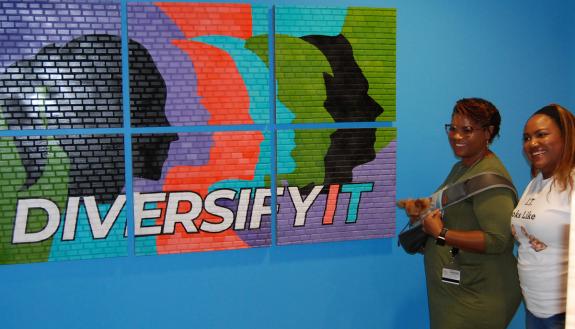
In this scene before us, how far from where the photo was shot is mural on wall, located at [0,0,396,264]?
216cm

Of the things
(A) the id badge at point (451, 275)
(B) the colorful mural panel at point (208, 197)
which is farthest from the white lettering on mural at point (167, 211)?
(A) the id badge at point (451, 275)

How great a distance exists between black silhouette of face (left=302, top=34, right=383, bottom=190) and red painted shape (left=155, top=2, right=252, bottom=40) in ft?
1.22

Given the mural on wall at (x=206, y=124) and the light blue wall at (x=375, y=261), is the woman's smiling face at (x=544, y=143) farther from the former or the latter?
the mural on wall at (x=206, y=124)

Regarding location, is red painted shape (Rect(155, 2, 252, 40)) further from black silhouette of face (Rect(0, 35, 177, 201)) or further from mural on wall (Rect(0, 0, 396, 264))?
black silhouette of face (Rect(0, 35, 177, 201))

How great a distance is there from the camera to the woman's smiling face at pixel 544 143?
1798 mm

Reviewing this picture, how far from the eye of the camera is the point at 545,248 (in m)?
1.76

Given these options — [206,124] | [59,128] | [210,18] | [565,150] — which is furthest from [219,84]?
[565,150]

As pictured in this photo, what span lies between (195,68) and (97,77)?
1.38 feet

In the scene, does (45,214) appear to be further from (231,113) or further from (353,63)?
(353,63)

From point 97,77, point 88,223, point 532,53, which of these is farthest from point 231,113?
point 532,53

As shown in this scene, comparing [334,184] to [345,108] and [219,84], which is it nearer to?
[345,108]

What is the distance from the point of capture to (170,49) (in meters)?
2.28

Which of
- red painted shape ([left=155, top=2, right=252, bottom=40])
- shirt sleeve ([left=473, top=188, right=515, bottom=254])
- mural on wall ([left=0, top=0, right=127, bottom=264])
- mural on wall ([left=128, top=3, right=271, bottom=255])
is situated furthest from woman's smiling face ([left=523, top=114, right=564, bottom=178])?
Answer: mural on wall ([left=0, top=0, right=127, bottom=264])

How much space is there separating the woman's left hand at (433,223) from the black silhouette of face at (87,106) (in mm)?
1151
